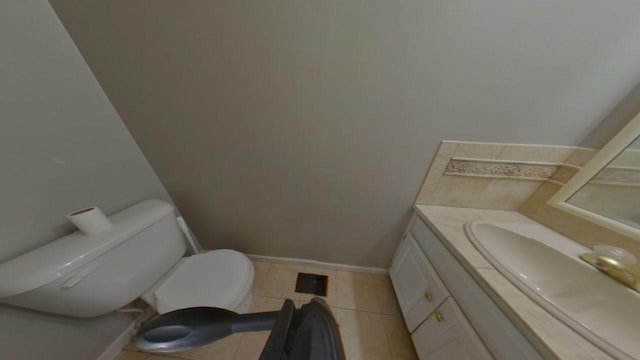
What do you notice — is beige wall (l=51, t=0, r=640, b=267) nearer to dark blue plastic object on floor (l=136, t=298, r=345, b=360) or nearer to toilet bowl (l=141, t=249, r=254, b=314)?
toilet bowl (l=141, t=249, r=254, b=314)

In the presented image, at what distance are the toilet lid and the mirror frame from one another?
1.49 m

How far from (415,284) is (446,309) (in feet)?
0.78

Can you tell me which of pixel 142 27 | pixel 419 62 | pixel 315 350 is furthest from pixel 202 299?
pixel 419 62

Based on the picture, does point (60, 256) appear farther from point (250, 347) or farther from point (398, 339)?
point (398, 339)

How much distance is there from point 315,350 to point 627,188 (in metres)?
1.24

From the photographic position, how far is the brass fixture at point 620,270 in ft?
1.87

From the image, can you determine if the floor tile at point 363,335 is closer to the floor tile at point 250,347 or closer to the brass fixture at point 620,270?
the floor tile at point 250,347

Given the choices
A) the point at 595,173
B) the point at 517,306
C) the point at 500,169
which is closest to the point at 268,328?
the point at 517,306

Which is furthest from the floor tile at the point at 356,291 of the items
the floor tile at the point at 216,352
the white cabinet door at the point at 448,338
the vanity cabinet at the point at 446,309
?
the floor tile at the point at 216,352

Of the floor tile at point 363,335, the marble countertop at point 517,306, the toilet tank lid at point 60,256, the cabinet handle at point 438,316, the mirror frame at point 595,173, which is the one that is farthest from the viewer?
the floor tile at point 363,335

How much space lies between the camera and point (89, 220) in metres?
0.69

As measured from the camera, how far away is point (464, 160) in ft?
2.91

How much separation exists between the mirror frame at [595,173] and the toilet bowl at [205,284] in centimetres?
149

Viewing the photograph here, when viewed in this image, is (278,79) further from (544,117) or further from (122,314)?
(122,314)
